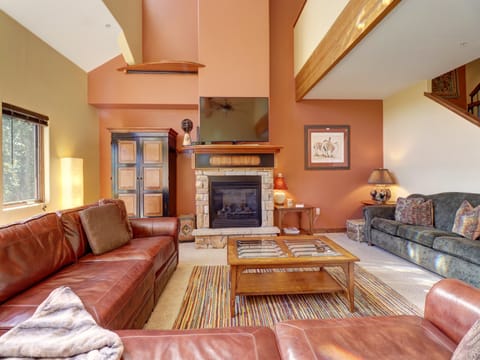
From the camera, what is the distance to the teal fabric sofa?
2438 mm

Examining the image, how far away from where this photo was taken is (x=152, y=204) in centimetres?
415

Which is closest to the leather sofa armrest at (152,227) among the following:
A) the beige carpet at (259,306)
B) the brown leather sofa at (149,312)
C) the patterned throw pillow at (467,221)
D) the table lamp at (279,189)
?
the beige carpet at (259,306)

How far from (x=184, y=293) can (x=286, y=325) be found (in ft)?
5.11

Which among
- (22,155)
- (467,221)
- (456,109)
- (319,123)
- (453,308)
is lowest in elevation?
(453,308)

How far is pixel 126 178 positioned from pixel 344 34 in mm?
3751

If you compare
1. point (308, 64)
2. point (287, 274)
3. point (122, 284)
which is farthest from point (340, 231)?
point (122, 284)

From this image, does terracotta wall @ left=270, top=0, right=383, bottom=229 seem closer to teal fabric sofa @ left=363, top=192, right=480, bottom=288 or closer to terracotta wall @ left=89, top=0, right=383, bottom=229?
terracotta wall @ left=89, top=0, right=383, bottom=229

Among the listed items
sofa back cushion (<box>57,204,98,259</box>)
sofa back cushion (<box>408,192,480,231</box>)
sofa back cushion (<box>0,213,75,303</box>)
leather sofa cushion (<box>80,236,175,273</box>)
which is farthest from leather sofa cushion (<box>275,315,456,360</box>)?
sofa back cushion (<box>408,192,480,231</box>)

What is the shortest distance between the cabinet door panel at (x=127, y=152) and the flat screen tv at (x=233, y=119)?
44.5 inches

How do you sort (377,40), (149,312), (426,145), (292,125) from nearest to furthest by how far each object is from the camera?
(149,312)
(377,40)
(426,145)
(292,125)

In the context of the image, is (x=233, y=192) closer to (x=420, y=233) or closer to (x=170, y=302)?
(x=170, y=302)

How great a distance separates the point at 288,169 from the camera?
4.83m

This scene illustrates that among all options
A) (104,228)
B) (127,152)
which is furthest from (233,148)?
(104,228)

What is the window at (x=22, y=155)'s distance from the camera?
2932 mm
